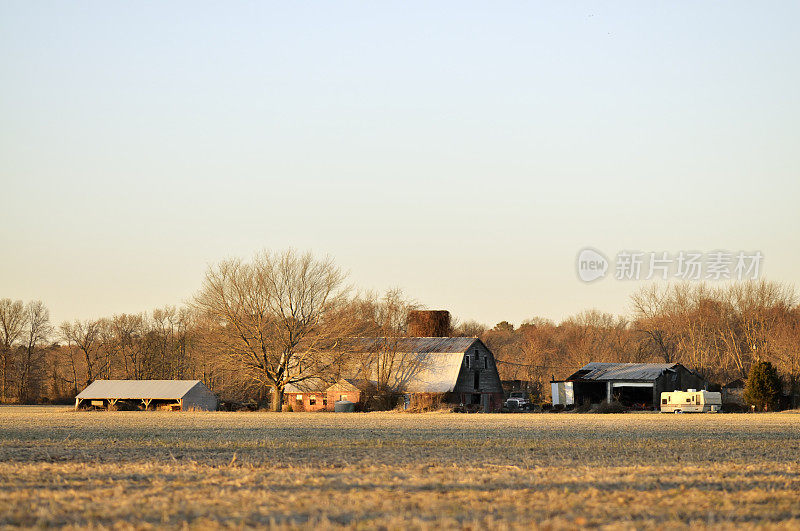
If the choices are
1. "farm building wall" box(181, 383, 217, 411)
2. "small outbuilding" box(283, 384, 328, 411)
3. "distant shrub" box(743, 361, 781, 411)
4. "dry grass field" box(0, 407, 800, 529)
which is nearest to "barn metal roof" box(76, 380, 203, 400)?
"farm building wall" box(181, 383, 217, 411)

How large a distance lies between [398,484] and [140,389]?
228 ft

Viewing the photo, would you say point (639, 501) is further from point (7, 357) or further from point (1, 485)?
point (7, 357)

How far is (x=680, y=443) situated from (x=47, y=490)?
748 inches

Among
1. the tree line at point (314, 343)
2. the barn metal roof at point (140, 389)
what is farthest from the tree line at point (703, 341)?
the barn metal roof at point (140, 389)

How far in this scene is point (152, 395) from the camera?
7900cm

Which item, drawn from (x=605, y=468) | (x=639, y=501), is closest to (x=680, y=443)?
(x=605, y=468)

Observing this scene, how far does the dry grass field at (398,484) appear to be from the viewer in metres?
11.8

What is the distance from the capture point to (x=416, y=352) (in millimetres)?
78625

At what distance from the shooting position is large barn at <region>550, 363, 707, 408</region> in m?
79.0

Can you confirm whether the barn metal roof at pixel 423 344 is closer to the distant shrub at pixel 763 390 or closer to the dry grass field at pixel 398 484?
the distant shrub at pixel 763 390

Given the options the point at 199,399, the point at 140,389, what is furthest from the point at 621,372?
the point at 140,389

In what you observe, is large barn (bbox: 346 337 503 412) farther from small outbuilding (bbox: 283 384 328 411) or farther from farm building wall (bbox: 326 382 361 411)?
small outbuilding (bbox: 283 384 328 411)

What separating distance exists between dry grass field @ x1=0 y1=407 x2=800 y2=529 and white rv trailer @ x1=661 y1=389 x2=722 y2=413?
44344mm

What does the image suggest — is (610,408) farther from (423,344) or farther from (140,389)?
(140,389)
